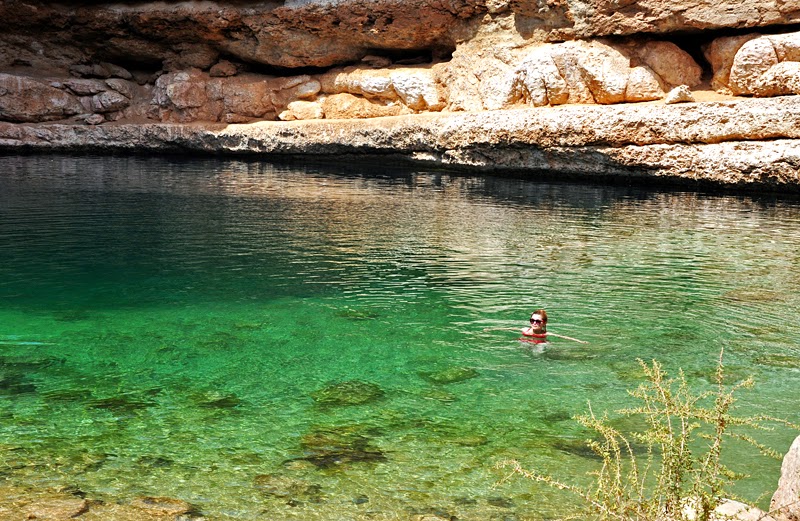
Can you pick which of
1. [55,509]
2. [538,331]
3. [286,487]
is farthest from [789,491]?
[55,509]

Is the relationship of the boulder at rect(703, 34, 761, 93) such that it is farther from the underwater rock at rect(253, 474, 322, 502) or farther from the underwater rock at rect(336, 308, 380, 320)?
the underwater rock at rect(253, 474, 322, 502)

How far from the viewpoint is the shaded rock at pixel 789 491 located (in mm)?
3677

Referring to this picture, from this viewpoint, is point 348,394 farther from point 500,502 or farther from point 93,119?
point 93,119

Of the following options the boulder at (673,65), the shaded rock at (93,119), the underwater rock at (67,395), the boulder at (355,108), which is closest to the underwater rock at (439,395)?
the underwater rock at (67,395)

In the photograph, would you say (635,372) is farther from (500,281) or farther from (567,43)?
(567,43)

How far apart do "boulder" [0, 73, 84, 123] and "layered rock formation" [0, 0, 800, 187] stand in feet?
0.16

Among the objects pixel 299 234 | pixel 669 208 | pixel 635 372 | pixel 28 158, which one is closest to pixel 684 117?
pixel 669 208

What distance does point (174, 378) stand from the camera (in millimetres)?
6504

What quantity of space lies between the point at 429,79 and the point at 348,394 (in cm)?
2057

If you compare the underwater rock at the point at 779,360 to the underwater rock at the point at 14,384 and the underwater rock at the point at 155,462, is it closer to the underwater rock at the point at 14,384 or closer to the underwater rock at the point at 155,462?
the underwater rock at the point at 155,462

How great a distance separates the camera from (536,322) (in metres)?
7.22

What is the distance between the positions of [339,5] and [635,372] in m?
21.3

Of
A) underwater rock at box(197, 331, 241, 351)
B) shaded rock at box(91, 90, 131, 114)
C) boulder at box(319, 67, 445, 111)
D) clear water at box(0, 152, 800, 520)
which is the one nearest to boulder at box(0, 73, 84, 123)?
shaded rock at box(91, 90, 131, 114)

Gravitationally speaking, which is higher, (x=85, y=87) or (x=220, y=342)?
(x=85, y=87)
